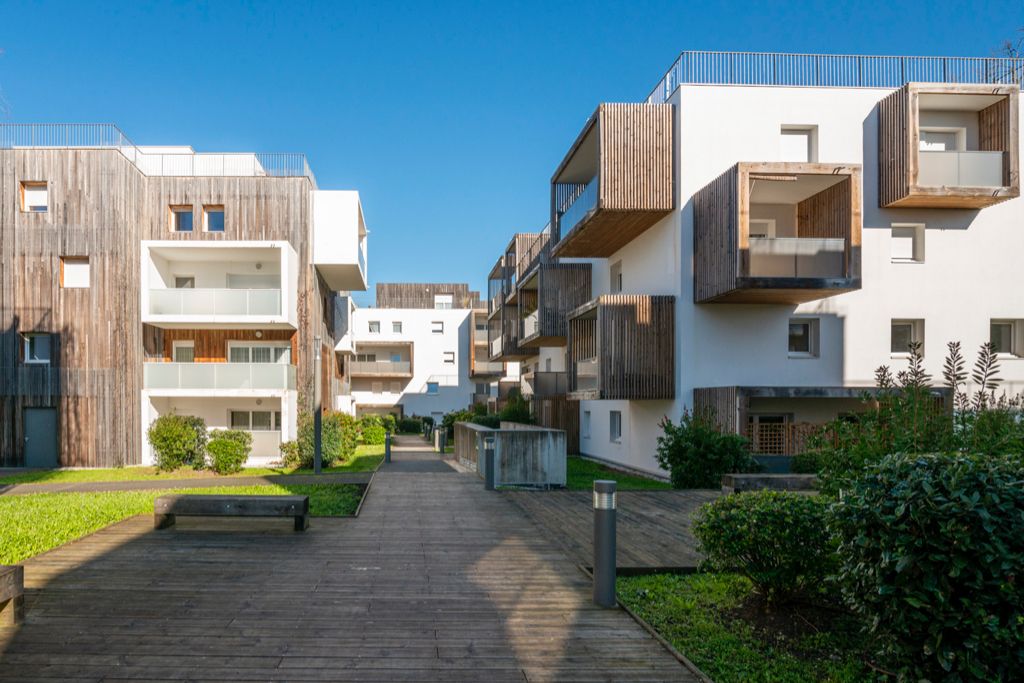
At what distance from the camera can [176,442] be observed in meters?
20.5

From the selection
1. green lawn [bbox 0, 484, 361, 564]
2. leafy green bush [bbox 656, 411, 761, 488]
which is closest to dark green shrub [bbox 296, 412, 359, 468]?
green lawn [bbox 0, 484, 361, 564]

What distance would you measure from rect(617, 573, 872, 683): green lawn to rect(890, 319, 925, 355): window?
14.7 m

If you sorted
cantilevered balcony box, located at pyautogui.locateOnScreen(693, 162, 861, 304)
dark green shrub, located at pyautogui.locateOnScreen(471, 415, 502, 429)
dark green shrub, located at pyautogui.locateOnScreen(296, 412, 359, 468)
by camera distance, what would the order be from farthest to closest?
dark green shrub, located at pyautogui.locateOnScreen(471, 415, 502, 429), dark green shrub, located at pyautogui.locateOnScreen(296, 412, 359, 468), cantilevered balcony box, located at pyautogui.locateOnScreen(693, 162, 861, 304)

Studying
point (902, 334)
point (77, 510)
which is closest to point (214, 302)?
point (77, 510)

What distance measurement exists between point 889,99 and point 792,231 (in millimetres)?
4024

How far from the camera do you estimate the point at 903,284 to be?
18.3 m

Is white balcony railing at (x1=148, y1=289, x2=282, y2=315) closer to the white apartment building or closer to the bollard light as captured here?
the white apartment building

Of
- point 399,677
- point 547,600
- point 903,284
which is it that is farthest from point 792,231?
point 399,677

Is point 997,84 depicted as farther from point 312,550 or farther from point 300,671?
point 300,671

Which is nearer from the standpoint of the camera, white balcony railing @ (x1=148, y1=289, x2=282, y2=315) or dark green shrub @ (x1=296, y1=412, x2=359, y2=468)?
dark green shrub @ (x1=296, y1=412, x2=359, y2=468)

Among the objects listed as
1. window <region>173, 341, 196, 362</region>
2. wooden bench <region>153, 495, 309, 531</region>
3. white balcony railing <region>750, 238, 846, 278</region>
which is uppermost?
white balcony railing <region>750, 238, 846, 278</region>

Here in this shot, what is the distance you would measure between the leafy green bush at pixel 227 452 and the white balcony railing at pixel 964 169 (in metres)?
20.2

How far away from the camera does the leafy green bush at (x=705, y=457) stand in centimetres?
1442

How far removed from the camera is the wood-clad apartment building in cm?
2277
